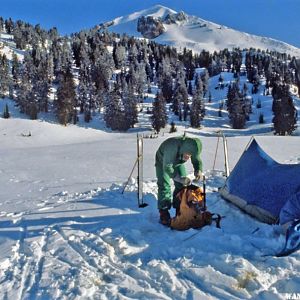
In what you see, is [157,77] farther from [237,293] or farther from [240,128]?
[237,293]

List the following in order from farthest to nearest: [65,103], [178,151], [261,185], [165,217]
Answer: [65,103], [261,185], [178,151], [165,217]

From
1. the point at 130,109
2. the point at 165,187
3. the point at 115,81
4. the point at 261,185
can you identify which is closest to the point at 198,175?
the point at 165,187

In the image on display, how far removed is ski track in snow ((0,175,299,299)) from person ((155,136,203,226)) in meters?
0.47

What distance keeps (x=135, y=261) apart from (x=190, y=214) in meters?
1.86

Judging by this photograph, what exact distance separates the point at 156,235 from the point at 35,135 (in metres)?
46.5

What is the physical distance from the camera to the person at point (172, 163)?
29.4ft

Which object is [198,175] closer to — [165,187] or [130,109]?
[165,187]

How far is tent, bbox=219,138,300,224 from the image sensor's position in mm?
8883

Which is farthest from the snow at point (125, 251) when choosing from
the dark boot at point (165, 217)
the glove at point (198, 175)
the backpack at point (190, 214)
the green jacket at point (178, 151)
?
the green jacket at point (178, 151)

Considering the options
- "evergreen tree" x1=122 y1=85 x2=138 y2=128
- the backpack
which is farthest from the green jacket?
"evergreen tree" x1=122 y1=85 x2=138 y2=128

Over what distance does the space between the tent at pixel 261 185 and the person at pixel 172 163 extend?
1.50 m

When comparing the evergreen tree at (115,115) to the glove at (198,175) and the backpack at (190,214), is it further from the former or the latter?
the backpack at (190,214)

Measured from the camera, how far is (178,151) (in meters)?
9.07

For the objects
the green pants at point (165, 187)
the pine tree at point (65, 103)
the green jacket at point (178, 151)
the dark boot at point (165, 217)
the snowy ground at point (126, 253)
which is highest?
the pine tree at point (65, 103)
